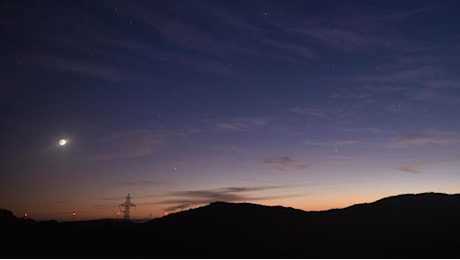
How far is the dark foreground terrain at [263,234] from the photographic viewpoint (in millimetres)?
33844

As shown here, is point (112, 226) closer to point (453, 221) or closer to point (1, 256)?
point (1, 256)

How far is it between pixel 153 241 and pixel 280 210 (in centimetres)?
3008

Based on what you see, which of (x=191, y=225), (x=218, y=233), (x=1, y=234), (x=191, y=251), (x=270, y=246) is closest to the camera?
(x=1, y=234)

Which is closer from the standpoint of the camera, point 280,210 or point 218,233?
point 218,233

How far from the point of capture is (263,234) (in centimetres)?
5088

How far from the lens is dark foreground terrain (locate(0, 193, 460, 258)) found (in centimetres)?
3384

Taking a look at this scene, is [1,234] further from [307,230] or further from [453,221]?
[453,221]

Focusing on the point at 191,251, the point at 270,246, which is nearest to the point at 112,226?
the point at 191,251

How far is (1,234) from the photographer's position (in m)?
32.9

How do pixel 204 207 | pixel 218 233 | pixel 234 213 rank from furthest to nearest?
1. pixel 204 207
2. pixel 234 213
3. pixel 218 233

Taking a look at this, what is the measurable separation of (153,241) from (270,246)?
14.9 m

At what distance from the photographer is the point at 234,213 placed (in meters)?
63.6

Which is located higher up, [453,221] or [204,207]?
[204,207]

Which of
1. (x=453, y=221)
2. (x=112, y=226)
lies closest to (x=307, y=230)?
(x=453, y=221)
